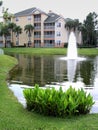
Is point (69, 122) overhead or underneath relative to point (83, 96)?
underneath

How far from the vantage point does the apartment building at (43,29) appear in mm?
84875

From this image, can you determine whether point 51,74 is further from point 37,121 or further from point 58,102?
point 37,121

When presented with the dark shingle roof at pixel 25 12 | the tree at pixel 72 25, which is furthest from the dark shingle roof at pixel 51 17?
the dark shingle roof at pixel 25 12

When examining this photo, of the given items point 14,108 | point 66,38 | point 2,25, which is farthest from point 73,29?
point 14,108

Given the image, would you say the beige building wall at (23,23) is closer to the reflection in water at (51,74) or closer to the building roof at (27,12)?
the building roof at (27,12)

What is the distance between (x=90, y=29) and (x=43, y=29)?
46.7 ft

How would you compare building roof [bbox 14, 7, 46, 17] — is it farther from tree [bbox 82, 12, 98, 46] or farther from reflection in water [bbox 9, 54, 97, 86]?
reflection in water [bbox 9, 54, 97, 86]

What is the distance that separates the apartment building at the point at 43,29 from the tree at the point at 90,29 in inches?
246

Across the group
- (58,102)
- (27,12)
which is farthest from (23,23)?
(58,102)

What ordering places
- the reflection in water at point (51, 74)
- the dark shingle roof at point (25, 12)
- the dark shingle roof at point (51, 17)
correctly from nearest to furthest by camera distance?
the reflection in water at point (51, 74)
the dark shingle roof at point (51, 17)
the dark shingle roof at point (25, 12)

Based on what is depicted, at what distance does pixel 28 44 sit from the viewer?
292 feet

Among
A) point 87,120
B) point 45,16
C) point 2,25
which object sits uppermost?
point 45,16

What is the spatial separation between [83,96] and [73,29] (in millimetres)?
77389

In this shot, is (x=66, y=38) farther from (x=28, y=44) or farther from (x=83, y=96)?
(x=83, y=96)
